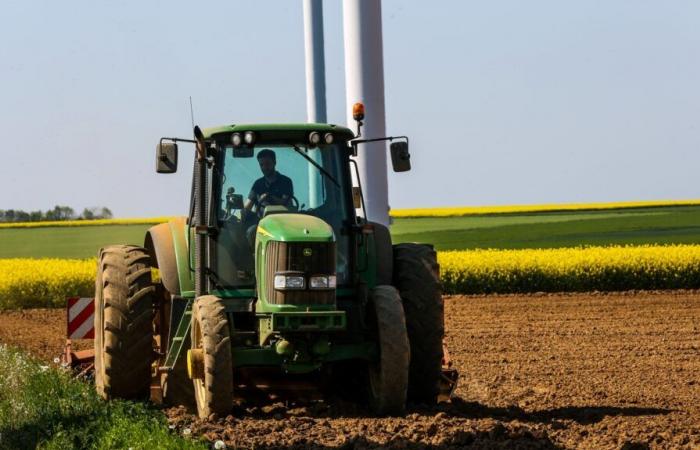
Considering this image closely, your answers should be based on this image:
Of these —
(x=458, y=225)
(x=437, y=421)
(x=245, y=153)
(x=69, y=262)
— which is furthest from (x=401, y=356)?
(x=458, y=225)

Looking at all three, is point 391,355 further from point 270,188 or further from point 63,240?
point 63,240

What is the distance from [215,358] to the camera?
28.5 feet

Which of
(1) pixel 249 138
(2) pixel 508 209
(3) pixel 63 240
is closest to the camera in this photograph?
(1) pixel 249 138

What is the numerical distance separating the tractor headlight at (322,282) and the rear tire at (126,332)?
5.45 ft

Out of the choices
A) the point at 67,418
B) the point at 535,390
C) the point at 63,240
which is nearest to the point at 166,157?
the point at 67,418

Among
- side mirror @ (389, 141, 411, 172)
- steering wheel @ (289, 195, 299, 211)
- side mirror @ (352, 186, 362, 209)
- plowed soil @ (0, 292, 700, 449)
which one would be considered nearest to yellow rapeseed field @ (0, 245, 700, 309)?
plowed soil @ (0, 292, 700, 449)

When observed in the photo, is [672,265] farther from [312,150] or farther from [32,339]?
[312,150]

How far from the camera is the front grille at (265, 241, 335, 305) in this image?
8891 mm

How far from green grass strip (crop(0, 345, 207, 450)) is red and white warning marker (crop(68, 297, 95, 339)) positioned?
796mm

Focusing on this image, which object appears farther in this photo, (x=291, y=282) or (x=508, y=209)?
(x=508, y=209)

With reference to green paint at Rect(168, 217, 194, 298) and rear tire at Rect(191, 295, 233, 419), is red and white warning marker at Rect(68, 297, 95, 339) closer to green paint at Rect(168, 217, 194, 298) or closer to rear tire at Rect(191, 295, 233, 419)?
green paint at Rect(168, 217, 194, 298)

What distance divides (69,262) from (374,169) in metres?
12.3

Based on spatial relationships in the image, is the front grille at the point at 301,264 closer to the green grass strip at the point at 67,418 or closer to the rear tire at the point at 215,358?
the rear tire at the point at 215,358

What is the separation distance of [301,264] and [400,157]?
4.35 feet
